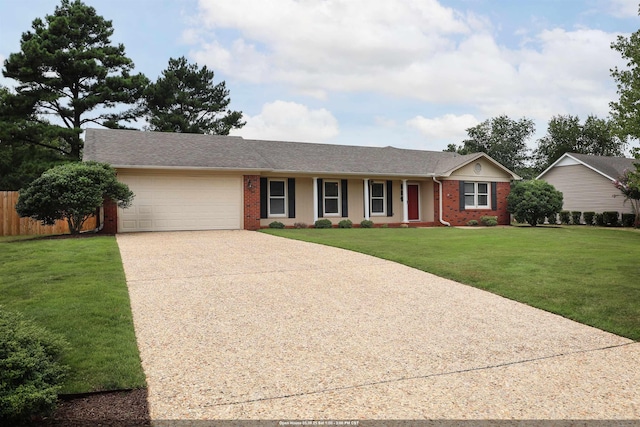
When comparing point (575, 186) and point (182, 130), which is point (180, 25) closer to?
point (182, 130)

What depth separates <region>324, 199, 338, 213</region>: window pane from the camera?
69.5 feet

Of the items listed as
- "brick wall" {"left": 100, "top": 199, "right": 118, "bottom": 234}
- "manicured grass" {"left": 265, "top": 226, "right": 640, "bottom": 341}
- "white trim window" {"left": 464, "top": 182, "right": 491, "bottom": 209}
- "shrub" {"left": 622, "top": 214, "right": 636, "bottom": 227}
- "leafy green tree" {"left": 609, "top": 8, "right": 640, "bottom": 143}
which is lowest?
"manicured grass" {"left": 265, "top": 226, "right": 640, "bottom": 341}

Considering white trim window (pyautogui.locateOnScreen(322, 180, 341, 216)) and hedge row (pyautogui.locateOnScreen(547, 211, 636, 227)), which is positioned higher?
white trim window (pyautogui.locateOnScreen(322, 180, 341, 216))

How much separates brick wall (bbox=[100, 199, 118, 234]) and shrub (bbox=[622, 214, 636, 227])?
25.5m

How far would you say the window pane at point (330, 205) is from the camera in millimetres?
21188

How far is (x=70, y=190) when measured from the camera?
45.2 ft

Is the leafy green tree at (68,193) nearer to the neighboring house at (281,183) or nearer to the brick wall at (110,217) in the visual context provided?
the brick wall at (110,217)

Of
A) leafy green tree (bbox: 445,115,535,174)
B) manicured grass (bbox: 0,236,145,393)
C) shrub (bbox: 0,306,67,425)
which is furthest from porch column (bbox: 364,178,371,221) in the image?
leafy green tree (bbox: 445,115,535,174)

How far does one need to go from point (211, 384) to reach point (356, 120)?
23.9 metres

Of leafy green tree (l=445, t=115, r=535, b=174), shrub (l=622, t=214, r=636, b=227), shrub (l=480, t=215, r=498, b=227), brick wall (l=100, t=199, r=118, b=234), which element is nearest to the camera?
brick wall (l=100, t=199, r=118, b=234)

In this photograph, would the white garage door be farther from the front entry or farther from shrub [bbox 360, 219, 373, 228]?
the front entry

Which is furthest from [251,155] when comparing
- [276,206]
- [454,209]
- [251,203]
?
[454,209]

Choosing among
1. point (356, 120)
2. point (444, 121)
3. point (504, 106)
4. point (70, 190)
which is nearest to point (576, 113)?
point (504, 106)

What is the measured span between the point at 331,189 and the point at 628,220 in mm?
16751
